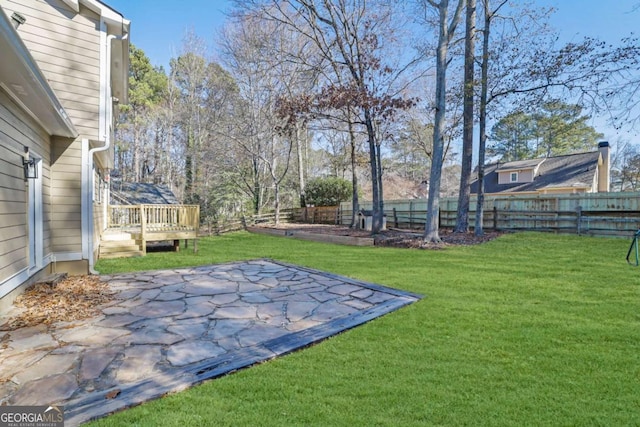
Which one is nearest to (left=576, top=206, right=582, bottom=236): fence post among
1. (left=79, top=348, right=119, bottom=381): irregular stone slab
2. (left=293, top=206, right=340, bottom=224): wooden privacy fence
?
(left=293, top=206, right=340, bottom=224): wooden privacy fence

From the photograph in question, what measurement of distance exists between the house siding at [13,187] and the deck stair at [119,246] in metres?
3.44

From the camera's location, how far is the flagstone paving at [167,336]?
218 cm

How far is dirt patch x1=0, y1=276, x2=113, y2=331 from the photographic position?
3452mm

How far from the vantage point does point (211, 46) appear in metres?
18.4

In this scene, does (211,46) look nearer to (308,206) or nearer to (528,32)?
(308,206)

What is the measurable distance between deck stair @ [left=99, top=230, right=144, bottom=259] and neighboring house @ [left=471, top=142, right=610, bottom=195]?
20002 mm

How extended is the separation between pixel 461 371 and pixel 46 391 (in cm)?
288

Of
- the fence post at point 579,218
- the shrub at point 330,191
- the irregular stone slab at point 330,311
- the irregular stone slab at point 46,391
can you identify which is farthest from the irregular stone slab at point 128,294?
the shrub at point 330,191

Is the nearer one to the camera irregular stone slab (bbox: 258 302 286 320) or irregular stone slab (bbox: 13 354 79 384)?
irregular stone slab (bbox: 13 354 79 384)

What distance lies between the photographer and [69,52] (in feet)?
18.6

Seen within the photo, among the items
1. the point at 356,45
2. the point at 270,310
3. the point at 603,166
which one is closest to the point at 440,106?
the point at 356,45

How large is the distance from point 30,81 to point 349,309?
4186mm

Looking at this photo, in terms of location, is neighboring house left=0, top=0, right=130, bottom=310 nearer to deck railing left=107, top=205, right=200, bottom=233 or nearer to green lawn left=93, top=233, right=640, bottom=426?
deck railing left=107, top=205, right=200, bottom=233

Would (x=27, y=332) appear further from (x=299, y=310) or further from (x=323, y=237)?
(x=323, y=237)
